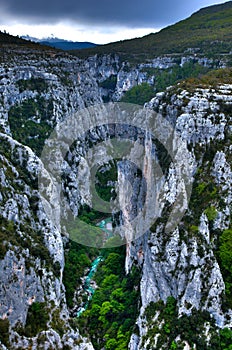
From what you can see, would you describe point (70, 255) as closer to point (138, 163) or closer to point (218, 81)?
point (138, 163)

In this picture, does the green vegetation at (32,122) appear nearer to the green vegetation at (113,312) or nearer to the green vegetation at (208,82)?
the green vegetation at (113,312)

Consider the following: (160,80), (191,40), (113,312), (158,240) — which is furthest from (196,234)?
(191,40)

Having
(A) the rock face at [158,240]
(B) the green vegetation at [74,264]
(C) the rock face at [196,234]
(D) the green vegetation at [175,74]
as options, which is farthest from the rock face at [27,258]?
(D) the green vegetation at [175,74]

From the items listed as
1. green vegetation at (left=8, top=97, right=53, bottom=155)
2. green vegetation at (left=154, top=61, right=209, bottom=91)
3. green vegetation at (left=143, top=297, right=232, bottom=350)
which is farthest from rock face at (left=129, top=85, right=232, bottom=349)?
green vegetation at (left=154, top=61, right=209, bottom=91)

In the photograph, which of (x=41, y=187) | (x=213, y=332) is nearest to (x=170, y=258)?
(x=213, y=332)

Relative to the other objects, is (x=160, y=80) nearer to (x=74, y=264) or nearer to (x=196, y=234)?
(x=74, y=264)

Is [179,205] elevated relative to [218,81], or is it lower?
lower

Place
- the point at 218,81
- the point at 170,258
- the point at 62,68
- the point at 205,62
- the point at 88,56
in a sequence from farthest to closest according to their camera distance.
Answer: the point at 88,56 → the point at 205,62 → the point at 62,68 → the point at 218,81 → the point at 170,258
